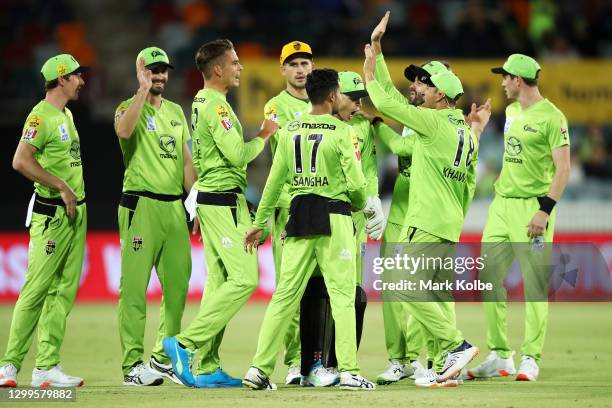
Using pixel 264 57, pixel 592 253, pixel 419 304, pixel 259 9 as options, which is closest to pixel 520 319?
pixel 592 253

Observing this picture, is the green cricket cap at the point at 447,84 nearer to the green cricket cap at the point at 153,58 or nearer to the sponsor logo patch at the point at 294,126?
the sponsor logo patch at the point at 294,126

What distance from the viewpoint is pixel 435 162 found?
32.4 feet

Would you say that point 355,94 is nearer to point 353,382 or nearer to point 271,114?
point 271,114

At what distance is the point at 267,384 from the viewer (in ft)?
30.8

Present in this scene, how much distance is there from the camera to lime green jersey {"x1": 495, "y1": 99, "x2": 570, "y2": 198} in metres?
10.6

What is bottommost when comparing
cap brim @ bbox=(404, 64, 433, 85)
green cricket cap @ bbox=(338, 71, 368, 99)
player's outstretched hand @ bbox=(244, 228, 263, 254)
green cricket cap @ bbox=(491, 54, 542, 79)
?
player's outstretched hand @ bbox=(244, 228, 263, 254)

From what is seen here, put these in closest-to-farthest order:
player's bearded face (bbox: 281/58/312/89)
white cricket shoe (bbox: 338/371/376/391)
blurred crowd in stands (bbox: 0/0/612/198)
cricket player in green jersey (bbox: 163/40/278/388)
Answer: white cricket shoe (bbox: 338/371/376/391), cricket player in green jersey (bbox: 163/40/278/388), player's bearded face (bbox: 281/58/312/89), blurred crowd in stands (bbox: 0/0/612/198)

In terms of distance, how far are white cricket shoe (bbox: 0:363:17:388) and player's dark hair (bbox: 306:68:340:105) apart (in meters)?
3.29

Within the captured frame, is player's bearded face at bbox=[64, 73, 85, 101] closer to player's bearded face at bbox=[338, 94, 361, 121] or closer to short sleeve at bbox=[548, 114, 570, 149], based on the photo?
player's bearded face at bbox=[338, 94, 361, 121]

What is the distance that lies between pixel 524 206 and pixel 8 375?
15.4ft

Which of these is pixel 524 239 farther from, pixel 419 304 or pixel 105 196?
pixel 105 196

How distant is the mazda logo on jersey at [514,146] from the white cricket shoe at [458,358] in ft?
6.99

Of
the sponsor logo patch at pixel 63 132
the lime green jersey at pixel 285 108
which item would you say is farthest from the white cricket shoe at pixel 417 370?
the sponsor logo patch at pixel 63 132

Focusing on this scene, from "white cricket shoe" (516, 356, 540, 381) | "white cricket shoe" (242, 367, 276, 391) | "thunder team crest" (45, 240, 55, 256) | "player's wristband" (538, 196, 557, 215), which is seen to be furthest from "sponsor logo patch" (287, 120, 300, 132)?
"white cricket shoe" (516, 356, 540, 381)
